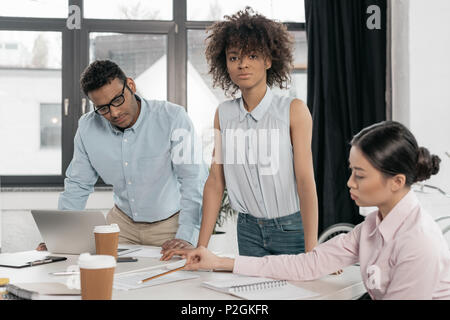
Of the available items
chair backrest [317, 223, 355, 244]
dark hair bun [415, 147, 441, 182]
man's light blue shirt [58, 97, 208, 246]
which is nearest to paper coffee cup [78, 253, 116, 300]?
dark hair bun [415, 147, 441, 182]

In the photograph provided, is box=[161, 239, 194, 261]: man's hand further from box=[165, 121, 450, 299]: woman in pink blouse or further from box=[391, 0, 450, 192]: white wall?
box=[391, 0, 450, 192]: white wall

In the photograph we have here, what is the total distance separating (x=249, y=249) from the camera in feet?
5.58

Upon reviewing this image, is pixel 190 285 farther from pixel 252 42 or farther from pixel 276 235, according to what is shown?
pixel 252 42

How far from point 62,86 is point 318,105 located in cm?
184

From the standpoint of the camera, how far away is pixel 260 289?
125cm

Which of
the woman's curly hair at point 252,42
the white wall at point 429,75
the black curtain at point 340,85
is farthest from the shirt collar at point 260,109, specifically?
the black curtain at point 340,85

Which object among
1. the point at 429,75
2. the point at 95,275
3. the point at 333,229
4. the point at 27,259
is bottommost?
the point at 333,229

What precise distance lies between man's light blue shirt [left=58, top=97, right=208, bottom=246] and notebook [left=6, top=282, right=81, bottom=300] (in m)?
0.84

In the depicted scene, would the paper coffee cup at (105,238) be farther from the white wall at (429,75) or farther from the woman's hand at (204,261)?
the white wall at (429,75)

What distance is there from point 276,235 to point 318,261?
27 centimetres

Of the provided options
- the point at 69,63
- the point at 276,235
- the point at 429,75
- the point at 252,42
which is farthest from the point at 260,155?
the point at 69,63

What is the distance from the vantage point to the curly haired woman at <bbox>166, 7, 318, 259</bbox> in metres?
1.62
